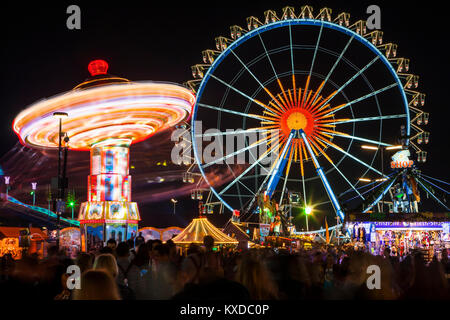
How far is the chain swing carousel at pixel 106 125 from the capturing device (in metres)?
20.1

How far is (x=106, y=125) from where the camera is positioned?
21828 millimetres

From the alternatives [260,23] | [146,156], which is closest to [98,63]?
[260,23]

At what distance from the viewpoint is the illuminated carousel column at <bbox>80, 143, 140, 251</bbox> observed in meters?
24.1

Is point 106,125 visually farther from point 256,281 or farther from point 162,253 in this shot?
point 256,281

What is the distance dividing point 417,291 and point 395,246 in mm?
23324

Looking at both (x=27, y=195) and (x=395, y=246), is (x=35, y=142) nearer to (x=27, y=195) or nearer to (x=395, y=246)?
(x=395, y=246)

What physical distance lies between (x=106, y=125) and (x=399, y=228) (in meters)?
16.5

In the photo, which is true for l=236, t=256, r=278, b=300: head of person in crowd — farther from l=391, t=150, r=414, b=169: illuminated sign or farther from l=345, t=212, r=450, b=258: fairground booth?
l=391, t=150, r=414, b=169: illuminated sign

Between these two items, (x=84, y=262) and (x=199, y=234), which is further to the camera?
(x=199, y=234)

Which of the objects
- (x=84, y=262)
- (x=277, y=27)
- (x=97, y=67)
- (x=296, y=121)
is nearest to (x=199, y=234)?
(x=97, y=67)

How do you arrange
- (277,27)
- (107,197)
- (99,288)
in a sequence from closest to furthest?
(99,288)
(107,197)
(277,27)

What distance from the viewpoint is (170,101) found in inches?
843
